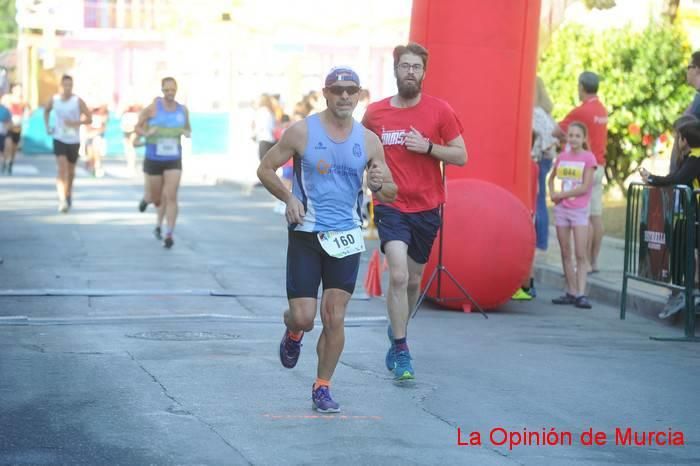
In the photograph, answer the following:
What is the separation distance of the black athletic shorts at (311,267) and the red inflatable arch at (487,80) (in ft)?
15.7

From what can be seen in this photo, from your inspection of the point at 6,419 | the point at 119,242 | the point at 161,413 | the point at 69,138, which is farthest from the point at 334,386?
the point at 69,138

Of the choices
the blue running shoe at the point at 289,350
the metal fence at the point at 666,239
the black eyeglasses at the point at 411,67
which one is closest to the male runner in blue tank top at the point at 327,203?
the blue running shoe at the point at 289,350

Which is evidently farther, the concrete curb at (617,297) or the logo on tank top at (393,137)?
the concrete curb at (617,297)

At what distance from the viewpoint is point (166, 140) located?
17.4 metres

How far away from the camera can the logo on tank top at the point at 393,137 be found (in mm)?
9336

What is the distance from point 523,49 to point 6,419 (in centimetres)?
688

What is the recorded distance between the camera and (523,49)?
42.4ft

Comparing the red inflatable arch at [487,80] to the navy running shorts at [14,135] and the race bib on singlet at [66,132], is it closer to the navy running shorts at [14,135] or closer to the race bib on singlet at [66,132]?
the race bib on singlet at [66,132]

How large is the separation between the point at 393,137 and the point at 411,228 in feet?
1.90

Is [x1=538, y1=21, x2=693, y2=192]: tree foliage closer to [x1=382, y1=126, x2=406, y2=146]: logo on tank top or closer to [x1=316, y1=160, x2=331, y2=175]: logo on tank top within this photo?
[x1=382, y1=126, x2=406, y2=146]: logo on tank top

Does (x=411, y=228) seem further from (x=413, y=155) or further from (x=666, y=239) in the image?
(x=666, y=239)

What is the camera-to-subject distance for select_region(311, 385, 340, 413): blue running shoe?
767 centimetres

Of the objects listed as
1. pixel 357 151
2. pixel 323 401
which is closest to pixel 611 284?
pixel 357 151

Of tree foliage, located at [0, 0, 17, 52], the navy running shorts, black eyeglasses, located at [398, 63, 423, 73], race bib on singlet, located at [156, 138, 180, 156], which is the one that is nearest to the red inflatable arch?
black eyeglasses, located at [398, 63, 423, 73]
